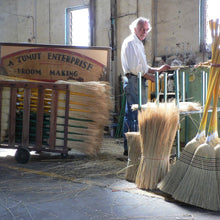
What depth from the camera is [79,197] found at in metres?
2.49

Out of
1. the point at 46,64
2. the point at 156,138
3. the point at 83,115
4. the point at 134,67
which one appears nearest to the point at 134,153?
the point at 156,138

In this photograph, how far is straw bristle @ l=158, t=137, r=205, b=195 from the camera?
2.36 meters

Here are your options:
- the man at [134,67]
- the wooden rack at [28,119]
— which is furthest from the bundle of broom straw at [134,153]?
the wooden rack at [28,119]

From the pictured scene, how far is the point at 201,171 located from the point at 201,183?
94mm

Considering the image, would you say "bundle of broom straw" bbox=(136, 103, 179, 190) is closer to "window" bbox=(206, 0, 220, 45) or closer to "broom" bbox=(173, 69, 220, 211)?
"broom" bbox=(173, 69, 220, 211)

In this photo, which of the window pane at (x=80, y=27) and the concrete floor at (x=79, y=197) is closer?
the concrete floor at (x=79, y=197)

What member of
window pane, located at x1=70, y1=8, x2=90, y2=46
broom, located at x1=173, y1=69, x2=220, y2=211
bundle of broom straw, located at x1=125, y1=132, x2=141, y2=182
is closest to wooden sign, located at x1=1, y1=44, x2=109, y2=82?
Result: bundle of broom straw, located at x1=125, y1=132, x2=141, y2=182

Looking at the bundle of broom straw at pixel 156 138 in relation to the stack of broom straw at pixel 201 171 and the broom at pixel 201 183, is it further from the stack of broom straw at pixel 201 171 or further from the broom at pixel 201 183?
the broom at pixel 201 183

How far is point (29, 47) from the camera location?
16.6ft

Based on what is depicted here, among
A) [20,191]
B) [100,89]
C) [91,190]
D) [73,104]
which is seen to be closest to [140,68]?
[100,89]

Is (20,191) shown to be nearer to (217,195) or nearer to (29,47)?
(217,195)

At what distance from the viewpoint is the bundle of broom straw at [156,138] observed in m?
2.61

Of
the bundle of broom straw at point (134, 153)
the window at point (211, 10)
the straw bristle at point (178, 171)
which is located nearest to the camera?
the straw bristle at point (178, 171)

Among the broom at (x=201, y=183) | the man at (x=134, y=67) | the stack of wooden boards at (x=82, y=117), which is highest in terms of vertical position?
the man at (x=134, y=67)
